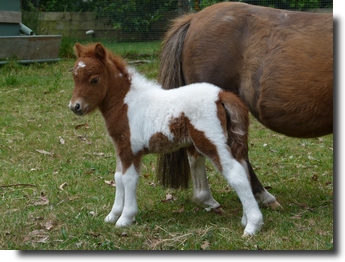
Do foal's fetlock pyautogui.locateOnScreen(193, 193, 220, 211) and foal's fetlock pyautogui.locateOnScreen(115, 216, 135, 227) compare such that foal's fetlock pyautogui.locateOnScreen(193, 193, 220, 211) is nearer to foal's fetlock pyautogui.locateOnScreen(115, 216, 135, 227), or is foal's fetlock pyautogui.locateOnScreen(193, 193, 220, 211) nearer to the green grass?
the green grass

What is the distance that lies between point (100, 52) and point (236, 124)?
1.10 meters

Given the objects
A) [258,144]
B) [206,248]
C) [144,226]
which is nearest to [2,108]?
[258,144]

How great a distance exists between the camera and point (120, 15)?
13.1m

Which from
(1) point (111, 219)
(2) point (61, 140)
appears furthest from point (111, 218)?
(2) point (61, 140)

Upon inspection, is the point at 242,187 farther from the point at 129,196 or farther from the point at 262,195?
the point at 262,195

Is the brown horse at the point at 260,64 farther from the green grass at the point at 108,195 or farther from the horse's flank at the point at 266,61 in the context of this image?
the green grass at the point at 108,195

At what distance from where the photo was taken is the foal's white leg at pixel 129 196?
4059 mm

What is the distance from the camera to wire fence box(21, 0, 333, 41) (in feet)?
35.9

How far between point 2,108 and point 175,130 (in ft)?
16.6

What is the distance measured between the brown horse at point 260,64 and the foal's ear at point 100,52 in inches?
32.0

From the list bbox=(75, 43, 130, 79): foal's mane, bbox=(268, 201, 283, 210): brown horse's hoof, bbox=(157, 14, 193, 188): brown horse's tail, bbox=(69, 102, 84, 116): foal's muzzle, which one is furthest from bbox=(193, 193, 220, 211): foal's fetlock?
bbox=(69, 102, 84, 116): foal's muzzle

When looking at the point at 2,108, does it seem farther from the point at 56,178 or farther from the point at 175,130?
the point at 175,130

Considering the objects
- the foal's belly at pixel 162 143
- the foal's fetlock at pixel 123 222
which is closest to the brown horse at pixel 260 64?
the foal's belly at pixel 162 143

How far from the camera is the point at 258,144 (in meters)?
7.08
